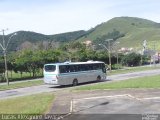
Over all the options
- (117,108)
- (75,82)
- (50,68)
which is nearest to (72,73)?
(75,82)

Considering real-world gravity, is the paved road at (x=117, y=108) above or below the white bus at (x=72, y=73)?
below

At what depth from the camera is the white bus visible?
38.9 metres

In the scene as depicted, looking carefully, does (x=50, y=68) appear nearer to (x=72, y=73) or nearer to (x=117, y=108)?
(x=72, y=73)

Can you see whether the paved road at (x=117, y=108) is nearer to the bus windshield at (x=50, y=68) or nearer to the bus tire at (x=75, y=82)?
the bus windshield at (x=50, y=68)

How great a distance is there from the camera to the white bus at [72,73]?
38.9m

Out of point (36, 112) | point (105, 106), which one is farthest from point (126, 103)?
point (36, 112)

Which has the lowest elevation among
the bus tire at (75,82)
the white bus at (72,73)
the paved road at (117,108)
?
the paved road at (117,108)

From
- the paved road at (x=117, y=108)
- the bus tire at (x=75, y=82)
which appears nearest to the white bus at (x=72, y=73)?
the bus tire at (x=75, y=82)

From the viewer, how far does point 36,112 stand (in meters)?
19.6

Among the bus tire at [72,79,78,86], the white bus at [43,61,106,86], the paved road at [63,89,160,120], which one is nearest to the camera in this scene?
the paved road at [63,89,160,120]

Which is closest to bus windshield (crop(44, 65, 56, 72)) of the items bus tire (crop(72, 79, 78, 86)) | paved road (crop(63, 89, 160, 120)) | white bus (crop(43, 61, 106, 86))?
white bus (crop(43, 61, 106, 86))

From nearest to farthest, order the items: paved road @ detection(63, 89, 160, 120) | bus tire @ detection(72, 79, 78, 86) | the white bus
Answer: paved road @ detection(63, 89, 160, 120), the white bus, bus tire @ detection(72, 79, 78, 86)

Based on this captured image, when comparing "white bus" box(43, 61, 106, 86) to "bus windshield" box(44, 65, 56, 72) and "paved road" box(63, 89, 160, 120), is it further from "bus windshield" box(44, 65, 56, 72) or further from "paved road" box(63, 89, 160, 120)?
"paved road" box(63, 89, 160, 120)

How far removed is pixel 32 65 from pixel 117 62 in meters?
31.8
